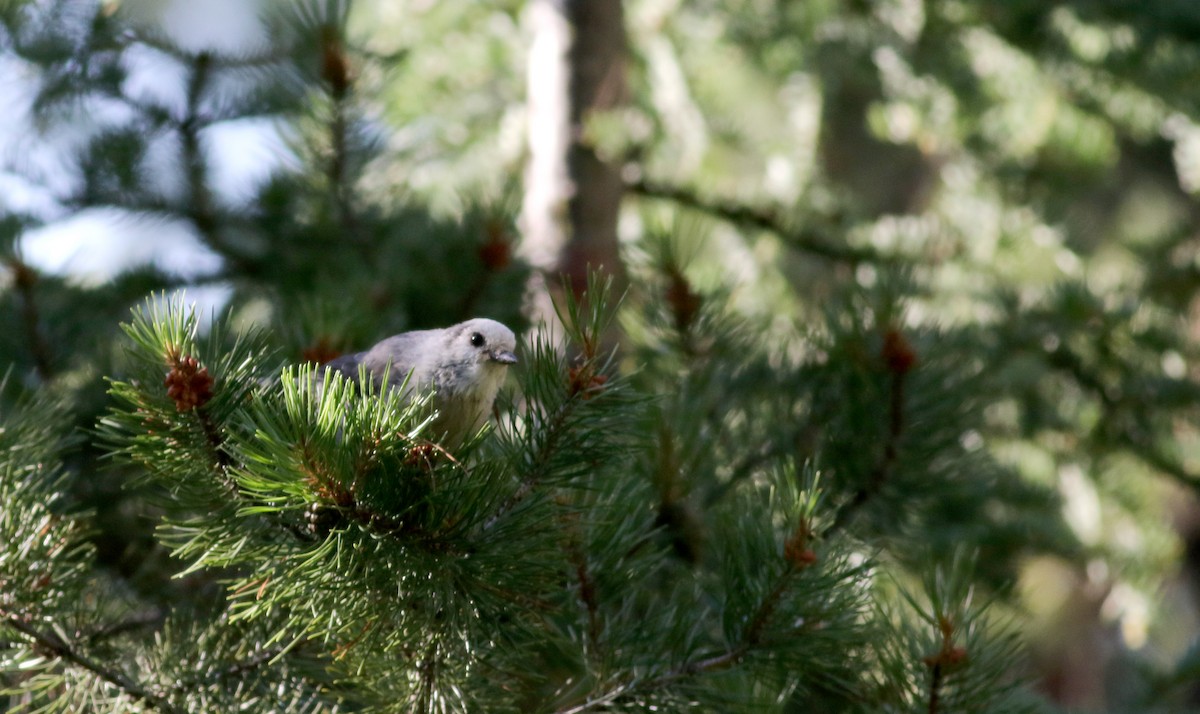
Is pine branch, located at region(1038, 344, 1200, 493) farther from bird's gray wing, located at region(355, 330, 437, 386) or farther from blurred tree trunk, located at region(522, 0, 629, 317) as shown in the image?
bird's gray wing, located at region(355, 330, 437, 386)

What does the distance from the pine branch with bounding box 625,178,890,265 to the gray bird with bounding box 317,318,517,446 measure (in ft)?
6.90

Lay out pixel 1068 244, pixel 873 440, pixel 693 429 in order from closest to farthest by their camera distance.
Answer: pixel 693 429
pixel 873 440
pixel 1068 244

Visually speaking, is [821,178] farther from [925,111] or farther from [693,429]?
[693,429]

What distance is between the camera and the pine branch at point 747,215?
390 centimetres

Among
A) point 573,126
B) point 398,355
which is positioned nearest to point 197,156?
point 573,126

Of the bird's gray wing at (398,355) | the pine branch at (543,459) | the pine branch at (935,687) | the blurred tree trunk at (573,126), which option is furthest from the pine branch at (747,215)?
the pine branch at (543,459)

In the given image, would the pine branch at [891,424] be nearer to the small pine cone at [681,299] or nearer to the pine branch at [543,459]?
the small pine cone at [681,299]

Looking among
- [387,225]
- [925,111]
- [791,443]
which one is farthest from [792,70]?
[791,443]

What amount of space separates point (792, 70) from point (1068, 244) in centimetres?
145

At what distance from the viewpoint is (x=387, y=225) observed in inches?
122

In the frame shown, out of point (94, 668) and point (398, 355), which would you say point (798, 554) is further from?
point (94, 668)

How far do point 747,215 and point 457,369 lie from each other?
233cm

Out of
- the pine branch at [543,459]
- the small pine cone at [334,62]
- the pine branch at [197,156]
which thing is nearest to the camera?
the pine branch at [543,459]

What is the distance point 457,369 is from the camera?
183cm
